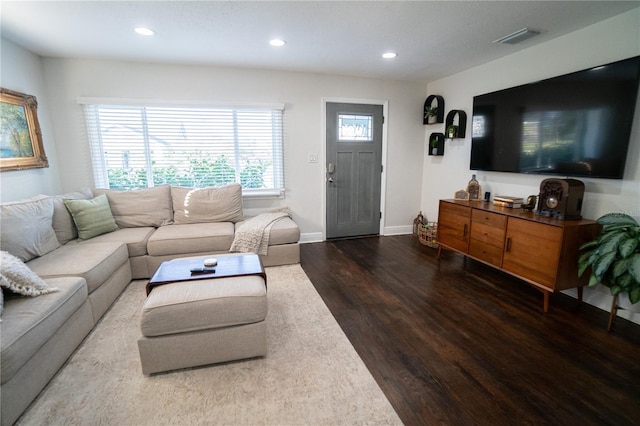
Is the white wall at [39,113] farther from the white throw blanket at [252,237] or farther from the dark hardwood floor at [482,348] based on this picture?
the dark hardwood floor at [482,348]

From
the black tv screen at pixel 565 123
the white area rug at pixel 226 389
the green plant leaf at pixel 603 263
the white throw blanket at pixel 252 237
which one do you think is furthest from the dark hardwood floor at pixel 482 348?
the black tv screen at pixel 565 123

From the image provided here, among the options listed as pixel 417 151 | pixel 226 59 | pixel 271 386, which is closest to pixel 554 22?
pixel 417 151

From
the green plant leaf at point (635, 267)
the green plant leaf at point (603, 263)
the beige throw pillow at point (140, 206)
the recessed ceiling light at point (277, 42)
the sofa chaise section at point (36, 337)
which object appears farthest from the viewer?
the beige throw pillow at point (140, 206)

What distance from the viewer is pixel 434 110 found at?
13.6 ft

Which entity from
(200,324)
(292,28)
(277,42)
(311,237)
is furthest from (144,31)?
(311,237)

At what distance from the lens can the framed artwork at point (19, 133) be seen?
8.48 feet

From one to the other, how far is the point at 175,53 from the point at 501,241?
3.81m

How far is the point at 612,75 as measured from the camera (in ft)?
7.18

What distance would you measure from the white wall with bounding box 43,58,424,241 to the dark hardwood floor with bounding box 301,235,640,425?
1483 millimetres

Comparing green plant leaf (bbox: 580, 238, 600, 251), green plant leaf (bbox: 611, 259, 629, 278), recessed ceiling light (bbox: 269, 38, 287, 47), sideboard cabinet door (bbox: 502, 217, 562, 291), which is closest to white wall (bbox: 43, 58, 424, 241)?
recessed ceiling light (bbox: 269, 38, 287, 47)

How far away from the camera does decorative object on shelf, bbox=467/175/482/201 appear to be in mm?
3456

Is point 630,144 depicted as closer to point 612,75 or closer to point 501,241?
point 612,75

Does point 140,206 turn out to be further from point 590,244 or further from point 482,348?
point 590,244

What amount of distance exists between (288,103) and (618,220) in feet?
11.4
